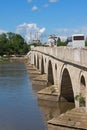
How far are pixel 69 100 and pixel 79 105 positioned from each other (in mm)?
9632

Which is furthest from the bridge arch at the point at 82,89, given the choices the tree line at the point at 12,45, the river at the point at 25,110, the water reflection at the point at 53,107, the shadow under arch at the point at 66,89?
the tree line at the point at 12,45

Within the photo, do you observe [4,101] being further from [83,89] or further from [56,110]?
[83,89]

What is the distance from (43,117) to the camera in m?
25.1

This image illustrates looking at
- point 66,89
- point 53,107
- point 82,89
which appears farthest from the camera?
point 66,89

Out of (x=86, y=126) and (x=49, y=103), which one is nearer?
(x=86, y=126)

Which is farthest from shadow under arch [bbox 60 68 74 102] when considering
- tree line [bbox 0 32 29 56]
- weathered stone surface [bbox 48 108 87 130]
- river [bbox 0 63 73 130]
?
tree line [bbox 0 32 29 56]

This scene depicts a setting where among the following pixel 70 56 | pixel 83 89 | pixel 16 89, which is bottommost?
pixel 16 89

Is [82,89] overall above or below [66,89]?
above

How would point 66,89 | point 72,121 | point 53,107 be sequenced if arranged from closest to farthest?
point 72,121 → point 53,107 → point 66,89

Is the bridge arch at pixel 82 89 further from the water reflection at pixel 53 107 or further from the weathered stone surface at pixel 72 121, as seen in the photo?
the water reflection at pixel 53 107

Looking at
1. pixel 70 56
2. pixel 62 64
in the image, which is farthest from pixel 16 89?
pixel 70 56

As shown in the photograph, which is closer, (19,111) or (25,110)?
(19,111)

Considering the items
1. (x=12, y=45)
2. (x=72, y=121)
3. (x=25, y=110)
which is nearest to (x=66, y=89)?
(x=25, y=110)

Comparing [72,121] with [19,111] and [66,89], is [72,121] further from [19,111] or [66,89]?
[66,89]
